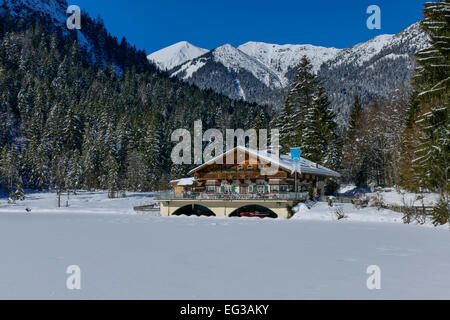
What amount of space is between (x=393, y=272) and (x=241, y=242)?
710 cm

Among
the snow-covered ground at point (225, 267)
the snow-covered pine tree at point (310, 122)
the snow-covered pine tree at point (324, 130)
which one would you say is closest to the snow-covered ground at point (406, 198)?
the snow-covered pine tree at point (324, 130)

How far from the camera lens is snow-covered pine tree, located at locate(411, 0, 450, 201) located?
22.7 meters

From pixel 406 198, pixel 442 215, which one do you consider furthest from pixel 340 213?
pixel 406 198

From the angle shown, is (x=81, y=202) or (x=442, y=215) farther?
(x=81, y=202)

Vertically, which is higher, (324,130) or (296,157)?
(324,130)

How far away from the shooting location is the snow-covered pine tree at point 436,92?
74.6 feet

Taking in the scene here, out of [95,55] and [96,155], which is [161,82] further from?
[96,155]

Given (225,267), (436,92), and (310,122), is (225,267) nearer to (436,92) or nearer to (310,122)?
(436,92)

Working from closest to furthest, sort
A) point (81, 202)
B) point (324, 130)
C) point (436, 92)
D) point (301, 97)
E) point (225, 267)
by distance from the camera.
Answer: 1. point (225, 267)
2. point (436, 92)
3. point (324, 130)
4. point (81, 202)
5. point (301, 97)

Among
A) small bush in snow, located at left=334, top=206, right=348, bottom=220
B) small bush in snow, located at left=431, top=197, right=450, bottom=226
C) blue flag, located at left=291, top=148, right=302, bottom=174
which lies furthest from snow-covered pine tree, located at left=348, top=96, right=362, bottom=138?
small bush in snow, located at left=431, top=197, right=450, bottom=226

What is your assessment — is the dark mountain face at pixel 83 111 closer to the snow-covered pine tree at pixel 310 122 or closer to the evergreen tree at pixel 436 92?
the snow-covered pine tree at pixel 310 122

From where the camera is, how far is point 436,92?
76.2 feet
